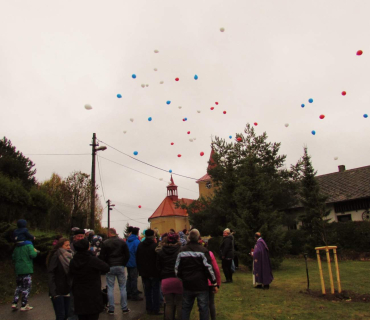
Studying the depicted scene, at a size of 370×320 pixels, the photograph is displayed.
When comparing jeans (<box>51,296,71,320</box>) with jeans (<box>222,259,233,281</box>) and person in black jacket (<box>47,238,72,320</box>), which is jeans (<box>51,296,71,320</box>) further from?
jeans (<box>222,259,233,281</box>)

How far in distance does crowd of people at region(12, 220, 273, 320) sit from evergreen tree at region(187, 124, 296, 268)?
8503 mm

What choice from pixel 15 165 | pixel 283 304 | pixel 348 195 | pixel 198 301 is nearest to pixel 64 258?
pixel 198 301

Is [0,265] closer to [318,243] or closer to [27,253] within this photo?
[27,253]

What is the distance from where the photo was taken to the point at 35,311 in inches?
298

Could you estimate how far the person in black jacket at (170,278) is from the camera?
5.95m

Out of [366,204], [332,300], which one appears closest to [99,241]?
[332,300]

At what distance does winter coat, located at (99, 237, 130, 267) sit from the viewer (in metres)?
7.13

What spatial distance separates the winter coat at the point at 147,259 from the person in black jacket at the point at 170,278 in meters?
0.78

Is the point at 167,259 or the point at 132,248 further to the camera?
the point at 132,248

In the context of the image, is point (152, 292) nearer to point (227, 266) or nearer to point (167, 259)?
point (167, 259)

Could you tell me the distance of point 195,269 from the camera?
17.7 feet

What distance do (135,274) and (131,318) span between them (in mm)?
1731

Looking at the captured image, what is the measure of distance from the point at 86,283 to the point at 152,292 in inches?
105

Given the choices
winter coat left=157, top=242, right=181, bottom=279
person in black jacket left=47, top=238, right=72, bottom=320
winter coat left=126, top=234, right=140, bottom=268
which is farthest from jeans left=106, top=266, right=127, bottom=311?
person in black jacket left=47, top=238, right=72, bottom=320
